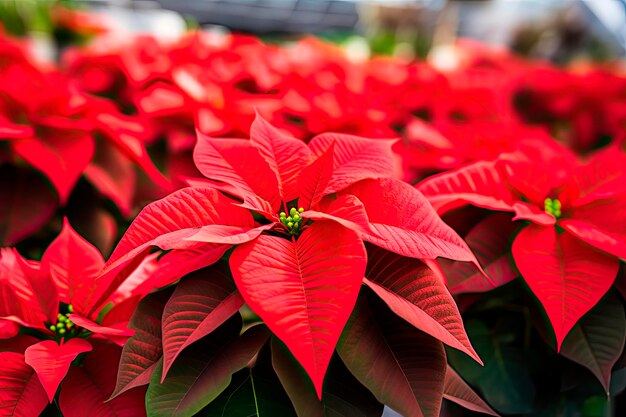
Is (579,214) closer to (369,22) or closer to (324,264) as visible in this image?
(324,264)

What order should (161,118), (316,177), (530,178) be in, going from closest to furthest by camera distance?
(316,177) < (530,178) < (161,118)

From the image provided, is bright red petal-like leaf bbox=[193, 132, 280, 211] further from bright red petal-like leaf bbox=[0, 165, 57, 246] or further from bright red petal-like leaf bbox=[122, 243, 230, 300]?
bright red petal-like leaf bbox=[0, 165, 57, 246]

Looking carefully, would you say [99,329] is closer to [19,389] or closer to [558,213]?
[19,389]

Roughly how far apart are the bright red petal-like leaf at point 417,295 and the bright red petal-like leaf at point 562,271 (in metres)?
0.08

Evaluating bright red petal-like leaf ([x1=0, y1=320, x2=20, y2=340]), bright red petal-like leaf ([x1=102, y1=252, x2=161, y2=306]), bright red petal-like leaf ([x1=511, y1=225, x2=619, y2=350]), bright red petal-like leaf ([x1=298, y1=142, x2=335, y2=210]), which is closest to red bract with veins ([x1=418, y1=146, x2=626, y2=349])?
bright red petal-like leaf ([x1=511, y1=225, x2=619, y2=350])

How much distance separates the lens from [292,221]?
439mm

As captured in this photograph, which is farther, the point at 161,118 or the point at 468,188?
the point at 161,118

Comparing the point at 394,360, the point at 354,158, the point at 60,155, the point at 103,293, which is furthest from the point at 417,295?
the point at 60,155

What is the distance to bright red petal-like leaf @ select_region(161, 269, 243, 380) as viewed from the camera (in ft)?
1.24

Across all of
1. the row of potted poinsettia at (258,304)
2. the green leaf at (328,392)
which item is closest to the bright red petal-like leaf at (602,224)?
the row of potted poinsettia at (258,304)

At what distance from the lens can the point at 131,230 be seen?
0.41m

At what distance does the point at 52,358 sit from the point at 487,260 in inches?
14.1

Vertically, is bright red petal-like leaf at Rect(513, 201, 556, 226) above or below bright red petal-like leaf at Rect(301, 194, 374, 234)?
below

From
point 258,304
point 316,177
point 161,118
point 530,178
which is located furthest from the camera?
point 161,118
